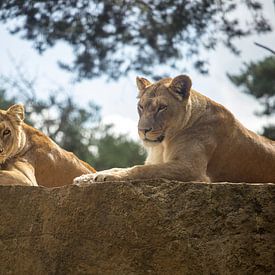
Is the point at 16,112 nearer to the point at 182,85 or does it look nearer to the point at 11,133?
the point at 11,133

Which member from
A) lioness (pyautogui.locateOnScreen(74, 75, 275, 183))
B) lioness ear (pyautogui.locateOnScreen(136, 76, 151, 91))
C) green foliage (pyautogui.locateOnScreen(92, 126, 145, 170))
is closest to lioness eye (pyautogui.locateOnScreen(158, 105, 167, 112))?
lioness (pyautogui.locateOnScreen(74, 75, 275, 183))

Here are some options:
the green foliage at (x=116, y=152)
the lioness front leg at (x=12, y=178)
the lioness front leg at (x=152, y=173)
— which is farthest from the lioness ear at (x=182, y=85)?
the green foliage at (x=116, y=152)

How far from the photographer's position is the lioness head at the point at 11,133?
536 cm

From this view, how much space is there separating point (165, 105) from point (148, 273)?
2.01 m

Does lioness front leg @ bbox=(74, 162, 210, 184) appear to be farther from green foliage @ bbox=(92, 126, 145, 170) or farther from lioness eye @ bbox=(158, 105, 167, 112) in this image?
green foliage @ bbox=(92, 126, 145, 170)

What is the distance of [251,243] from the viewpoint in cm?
315

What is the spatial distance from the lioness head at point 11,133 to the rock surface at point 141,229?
72.0 inches

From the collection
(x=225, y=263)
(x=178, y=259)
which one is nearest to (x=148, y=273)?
(x=178, y=259)

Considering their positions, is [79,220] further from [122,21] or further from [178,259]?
[122,21]

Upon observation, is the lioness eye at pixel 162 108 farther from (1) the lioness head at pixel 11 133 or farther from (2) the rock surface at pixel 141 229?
(2) the rock surface at pixel 141 229

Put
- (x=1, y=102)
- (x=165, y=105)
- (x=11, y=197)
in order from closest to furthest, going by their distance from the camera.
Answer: (x=11, y=197)
(x=165, y=105)
(x=1, y=102)

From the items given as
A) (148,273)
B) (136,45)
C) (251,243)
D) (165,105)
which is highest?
(136,45)

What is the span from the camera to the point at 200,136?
4.98 meters

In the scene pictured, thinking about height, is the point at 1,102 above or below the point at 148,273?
above
